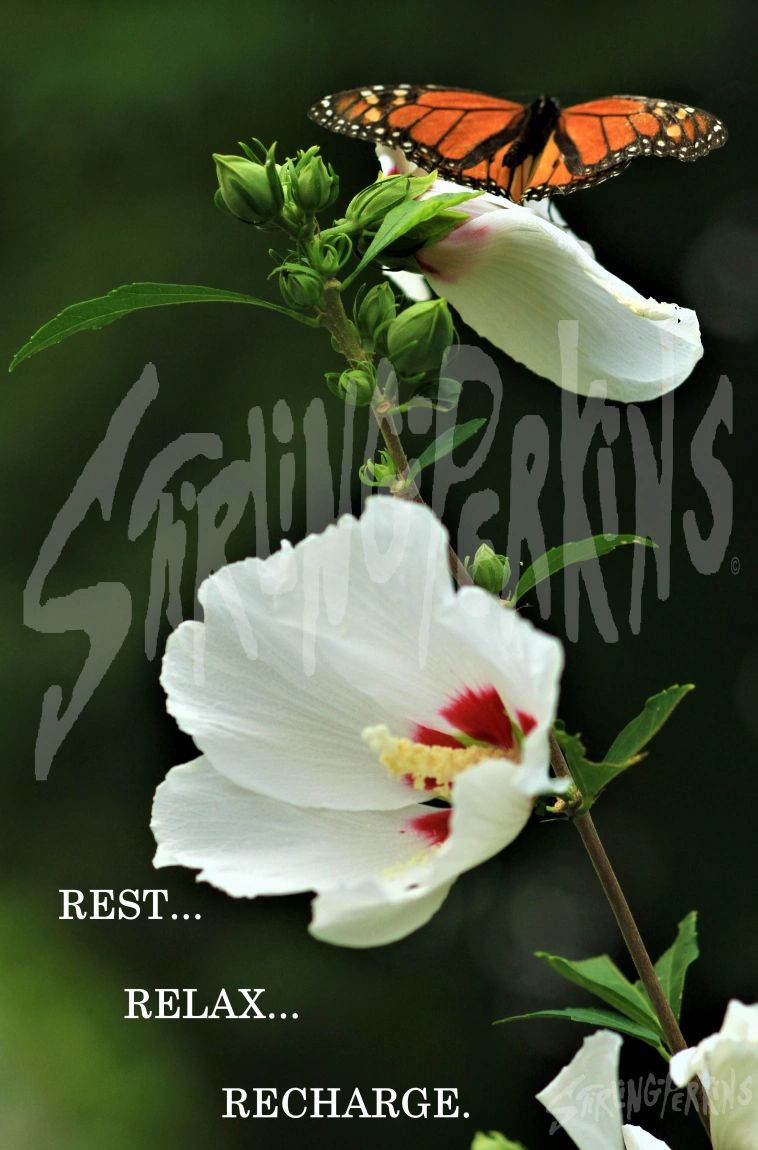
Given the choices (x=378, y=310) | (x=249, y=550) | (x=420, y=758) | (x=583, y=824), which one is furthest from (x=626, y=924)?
(x=249, y=550)

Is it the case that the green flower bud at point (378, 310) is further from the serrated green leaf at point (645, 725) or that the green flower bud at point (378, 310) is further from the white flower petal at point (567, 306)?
the serrated green leaf at point (645, 725)

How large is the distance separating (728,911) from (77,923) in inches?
64.2

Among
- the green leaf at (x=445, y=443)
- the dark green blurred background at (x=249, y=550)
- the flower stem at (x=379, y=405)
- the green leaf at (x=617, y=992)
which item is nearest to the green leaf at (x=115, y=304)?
the flower stem at (x=379, y=405)

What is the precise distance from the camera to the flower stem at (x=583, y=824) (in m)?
0.85

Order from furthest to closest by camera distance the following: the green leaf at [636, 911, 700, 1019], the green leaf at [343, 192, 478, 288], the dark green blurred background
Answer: the dark green blurred background
the green leaf at [636, 911, 700, 1019]
the green leaf at [343, 192, 478, 288]

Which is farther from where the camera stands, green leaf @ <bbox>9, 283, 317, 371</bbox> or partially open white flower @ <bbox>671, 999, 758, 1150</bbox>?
green leaf @ <bbox>9, 283, 317, 371</bbox>

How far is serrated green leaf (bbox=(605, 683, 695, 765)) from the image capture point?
86cm

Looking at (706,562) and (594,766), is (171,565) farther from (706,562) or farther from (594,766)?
(594,766)

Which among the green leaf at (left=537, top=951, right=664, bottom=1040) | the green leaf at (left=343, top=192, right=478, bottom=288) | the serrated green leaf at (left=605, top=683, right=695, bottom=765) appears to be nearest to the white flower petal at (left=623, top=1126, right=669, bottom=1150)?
the green leaf at (left=537, top=951, right=664, bottom=1040)

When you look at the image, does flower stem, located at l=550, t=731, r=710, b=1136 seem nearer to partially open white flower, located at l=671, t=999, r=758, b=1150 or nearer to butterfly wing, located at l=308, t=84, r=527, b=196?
partially open white flower, located at l=671, t=999, r=758, b=1150

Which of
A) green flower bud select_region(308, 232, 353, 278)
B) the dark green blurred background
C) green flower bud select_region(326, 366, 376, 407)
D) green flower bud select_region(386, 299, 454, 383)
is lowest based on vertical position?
the dark green blurred background

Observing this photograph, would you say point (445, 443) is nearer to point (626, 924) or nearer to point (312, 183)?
point (312, 183)

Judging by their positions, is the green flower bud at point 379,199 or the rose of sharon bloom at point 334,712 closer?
the rose of sharon bloom at point 334,712

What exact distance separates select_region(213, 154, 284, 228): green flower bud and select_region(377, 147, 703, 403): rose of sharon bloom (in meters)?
0.11
